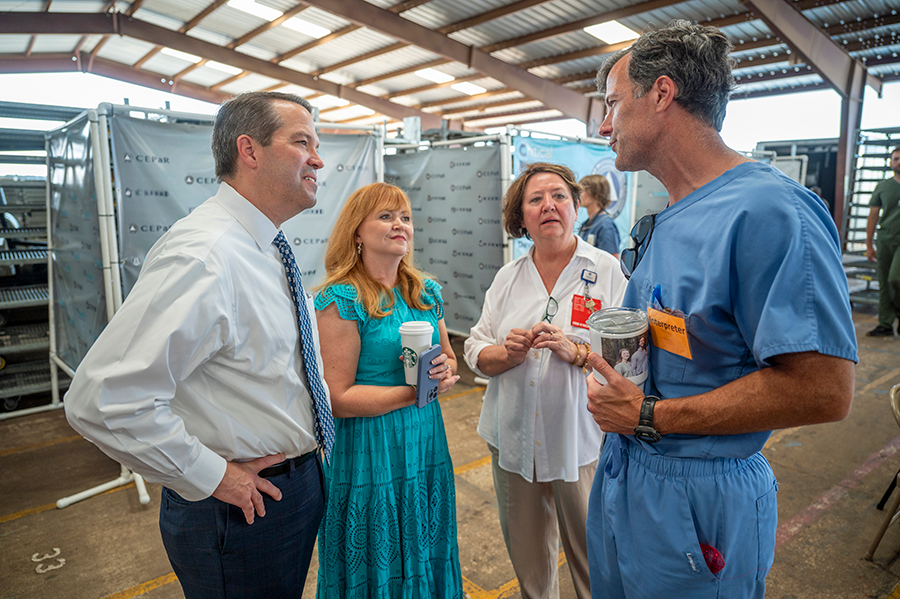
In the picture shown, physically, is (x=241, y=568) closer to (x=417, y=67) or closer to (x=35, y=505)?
(x=35, y=505)

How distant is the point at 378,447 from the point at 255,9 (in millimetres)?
11095

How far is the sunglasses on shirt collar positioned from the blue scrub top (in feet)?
0.12

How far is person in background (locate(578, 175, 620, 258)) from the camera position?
473 centimetres

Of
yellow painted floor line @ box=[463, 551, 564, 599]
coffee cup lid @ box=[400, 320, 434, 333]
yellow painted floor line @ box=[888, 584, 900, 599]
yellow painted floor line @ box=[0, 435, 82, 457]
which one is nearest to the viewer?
coffee cup lid @ box=[400, 320, 434, 333]

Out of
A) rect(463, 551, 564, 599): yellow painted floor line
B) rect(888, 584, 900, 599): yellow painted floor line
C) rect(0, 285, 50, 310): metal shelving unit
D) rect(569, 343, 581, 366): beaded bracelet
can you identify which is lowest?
rect(463, 551, 564, 599): yellow painted floor line

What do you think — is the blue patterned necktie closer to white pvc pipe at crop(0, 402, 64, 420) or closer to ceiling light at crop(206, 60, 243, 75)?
white pvc pipe at crop(0, 402, 64, 420)

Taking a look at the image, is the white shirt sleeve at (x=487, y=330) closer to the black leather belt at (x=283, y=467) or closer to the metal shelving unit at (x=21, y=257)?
the black leather belt at (x=283, y=467)

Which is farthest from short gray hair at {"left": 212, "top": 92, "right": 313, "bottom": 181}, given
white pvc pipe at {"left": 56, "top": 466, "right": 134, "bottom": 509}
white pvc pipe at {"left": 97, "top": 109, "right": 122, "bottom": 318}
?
white pvc pipe at {"left": 56, "top": 466, "right": 134, "bottom": 509}

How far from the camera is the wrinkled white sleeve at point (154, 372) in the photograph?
108cm

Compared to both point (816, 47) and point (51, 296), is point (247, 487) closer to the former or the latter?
point (51, 296)

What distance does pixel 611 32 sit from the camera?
9.56m

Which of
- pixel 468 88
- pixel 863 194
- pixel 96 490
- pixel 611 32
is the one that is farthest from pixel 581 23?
pixel 96 490

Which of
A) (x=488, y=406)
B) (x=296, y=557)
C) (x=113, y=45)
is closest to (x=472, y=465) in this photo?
(x=488, y=406)

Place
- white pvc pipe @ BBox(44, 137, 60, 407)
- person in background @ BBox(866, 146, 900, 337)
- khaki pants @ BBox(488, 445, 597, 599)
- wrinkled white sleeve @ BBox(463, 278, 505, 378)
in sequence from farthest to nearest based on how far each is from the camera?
1. person in background @ BBox(866, 146, 900, 337)
2. white pvc pipe @ BBox(44, 137, 60, 407)
3. wrinkled white sleeve @ BBox(463, 278, 505, 378)
4. khaki pants @ BBox(488, 445, 597, 599)
